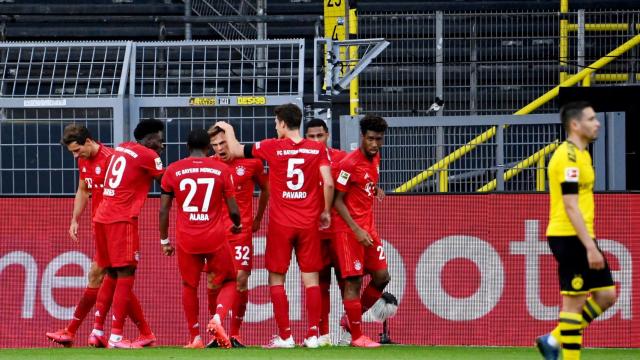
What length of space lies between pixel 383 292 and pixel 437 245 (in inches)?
29.6

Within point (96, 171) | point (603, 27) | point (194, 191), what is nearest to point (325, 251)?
point (194, 191)

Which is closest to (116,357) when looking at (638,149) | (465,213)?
(465,213)

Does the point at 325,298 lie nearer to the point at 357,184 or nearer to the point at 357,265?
the point at 357,265

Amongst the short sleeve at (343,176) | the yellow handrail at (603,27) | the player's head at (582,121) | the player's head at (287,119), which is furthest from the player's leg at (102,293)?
the yellow handrail at (603,27)

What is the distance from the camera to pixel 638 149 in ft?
47.5

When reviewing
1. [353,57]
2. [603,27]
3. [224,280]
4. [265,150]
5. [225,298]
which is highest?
[603,27]

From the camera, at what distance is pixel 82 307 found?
12.6 m

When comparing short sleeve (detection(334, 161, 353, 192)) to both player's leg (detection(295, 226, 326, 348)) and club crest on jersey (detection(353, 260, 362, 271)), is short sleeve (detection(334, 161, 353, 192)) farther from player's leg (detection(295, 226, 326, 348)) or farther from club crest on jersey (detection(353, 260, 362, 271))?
club crest on jersey (detection(353, 260, 362, 271))

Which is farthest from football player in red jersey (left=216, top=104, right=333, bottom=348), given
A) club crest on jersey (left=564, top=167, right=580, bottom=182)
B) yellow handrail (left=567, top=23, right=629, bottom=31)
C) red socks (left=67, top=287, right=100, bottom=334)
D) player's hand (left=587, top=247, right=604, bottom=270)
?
yellow handrail (left=567, top=23, right=629, bottom=31)

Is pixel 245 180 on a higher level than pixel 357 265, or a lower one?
higher

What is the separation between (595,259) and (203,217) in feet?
13.1

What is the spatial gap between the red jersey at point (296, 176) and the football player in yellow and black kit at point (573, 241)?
311 centimetres

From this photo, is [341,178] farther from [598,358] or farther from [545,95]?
[545,95]

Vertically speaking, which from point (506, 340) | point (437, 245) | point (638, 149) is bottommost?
point (506, 340)
